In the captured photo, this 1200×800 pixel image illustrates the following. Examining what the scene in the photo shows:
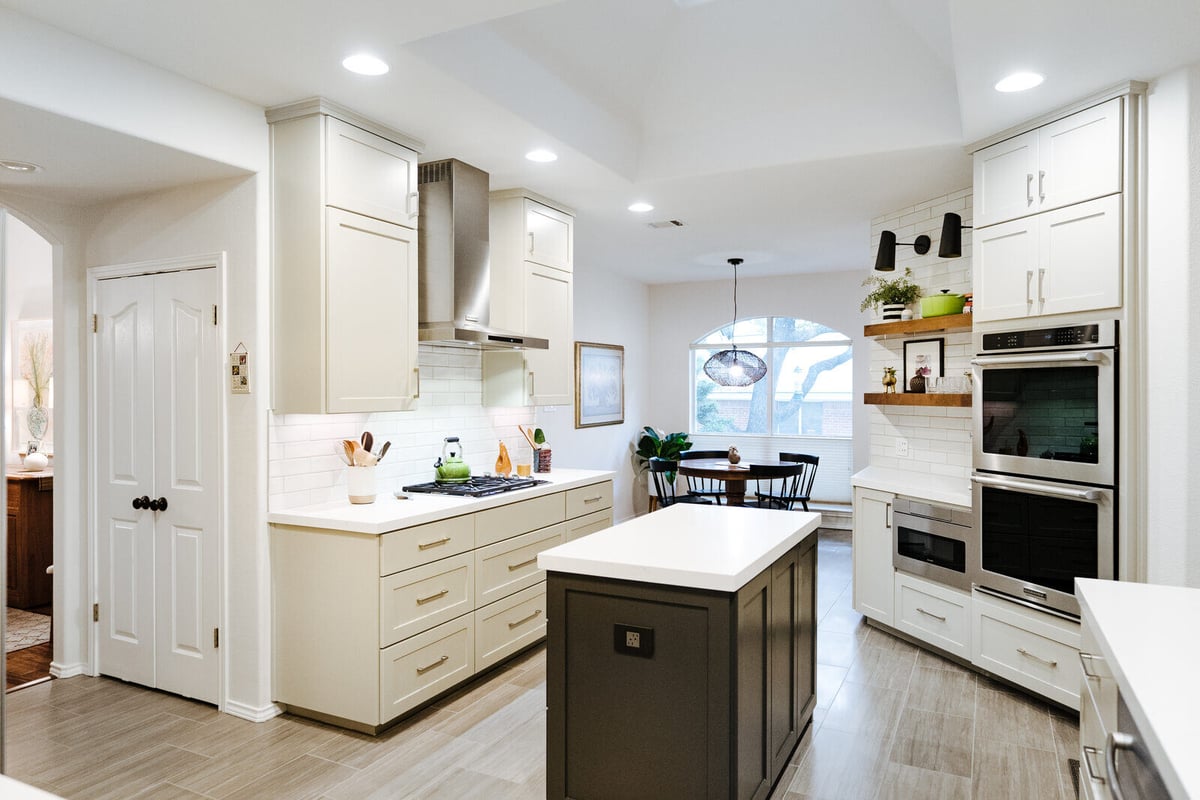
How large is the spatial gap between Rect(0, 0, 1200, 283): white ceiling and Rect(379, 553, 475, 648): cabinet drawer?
1930 mm

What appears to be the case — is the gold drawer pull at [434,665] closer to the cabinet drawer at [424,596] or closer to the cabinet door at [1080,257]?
the cabinet drawer at [424,596]

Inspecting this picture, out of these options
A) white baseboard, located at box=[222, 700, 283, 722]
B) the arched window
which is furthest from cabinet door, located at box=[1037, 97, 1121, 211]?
the arched window

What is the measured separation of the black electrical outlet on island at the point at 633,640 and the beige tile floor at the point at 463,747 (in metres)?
0.83

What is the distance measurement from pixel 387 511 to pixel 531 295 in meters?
1.80

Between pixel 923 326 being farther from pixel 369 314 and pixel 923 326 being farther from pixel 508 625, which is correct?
pixel 369 314

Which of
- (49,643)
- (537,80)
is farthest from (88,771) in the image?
(537,80)

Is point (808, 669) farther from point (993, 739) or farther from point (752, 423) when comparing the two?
point (752, 423)

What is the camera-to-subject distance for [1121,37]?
264cm

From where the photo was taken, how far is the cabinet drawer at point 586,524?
14.8ft

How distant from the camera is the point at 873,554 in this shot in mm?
4551

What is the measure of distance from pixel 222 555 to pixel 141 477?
661 mm

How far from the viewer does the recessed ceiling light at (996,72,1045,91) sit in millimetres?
2957

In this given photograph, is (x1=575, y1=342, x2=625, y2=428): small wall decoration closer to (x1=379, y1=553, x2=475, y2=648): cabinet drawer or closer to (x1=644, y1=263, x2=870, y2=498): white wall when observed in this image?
(x1=644, y1=263, x2=870, y2=498): white wall

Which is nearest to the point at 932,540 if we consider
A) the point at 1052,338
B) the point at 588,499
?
the point at 1052,338
